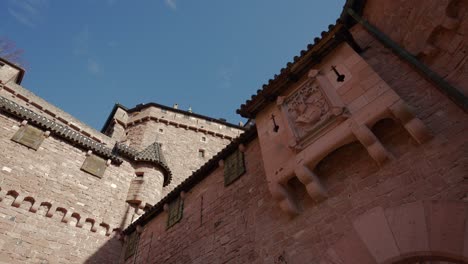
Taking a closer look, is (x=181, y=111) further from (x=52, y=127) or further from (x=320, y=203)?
(x=320, y=203)

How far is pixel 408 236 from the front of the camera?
3586 mm

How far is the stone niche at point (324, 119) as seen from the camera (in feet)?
14.5

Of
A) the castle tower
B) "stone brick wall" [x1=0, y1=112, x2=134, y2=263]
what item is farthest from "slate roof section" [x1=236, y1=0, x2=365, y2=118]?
the castle tower

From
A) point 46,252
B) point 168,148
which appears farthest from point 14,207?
point 168,148

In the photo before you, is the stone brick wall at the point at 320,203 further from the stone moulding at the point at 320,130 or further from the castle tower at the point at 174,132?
the castle tower at the point at 174,132

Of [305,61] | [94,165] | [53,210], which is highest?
[94,165]

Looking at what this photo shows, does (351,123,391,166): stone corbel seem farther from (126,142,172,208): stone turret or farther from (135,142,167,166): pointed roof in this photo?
(135,142,167,166): pointed roof

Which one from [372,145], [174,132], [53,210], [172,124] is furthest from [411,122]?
[172,124]

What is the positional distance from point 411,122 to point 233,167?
4594 millimetres

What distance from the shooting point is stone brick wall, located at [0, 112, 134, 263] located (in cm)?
945

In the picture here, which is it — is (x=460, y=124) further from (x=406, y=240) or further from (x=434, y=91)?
(x=406, y=240)

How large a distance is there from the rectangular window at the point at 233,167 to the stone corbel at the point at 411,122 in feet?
12.9

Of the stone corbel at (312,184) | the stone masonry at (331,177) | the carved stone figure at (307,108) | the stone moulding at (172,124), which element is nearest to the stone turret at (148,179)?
the stone masonry at (331,177)

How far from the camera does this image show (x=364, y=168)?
470cm
